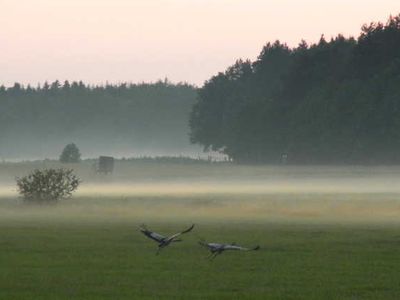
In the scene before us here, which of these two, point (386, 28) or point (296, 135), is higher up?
point (386, 28)

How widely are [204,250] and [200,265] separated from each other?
15.0 ft

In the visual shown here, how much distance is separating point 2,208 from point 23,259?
3221cm

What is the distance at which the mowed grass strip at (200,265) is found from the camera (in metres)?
27.4

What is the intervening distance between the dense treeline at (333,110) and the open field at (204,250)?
198 ft

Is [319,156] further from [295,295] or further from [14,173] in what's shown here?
[295,295]

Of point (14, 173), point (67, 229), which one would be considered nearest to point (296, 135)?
point (14, 173)

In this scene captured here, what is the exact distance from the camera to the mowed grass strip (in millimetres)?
27406

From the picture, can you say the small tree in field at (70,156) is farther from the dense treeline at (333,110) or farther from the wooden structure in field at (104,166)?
the wooden structure in field at (104,166)

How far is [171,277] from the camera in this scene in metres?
29.9

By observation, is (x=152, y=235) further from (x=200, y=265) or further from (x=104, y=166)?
(x=104, y=166)

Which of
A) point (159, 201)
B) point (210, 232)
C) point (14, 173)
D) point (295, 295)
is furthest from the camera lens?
point (14, 173)

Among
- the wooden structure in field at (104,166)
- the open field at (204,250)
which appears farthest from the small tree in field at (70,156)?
the open field at (204,250)

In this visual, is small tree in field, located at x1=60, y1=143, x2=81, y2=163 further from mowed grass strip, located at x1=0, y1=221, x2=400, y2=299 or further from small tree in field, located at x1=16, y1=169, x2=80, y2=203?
mowed grass strip, located at x1=0, y1=221, x2=400, y2=299

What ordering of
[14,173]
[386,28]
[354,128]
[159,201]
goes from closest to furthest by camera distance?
[159,201], [14,173], [354,128], [386,28]
